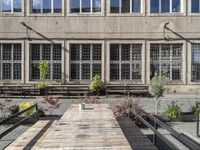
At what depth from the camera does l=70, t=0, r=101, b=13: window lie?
33.2 metres

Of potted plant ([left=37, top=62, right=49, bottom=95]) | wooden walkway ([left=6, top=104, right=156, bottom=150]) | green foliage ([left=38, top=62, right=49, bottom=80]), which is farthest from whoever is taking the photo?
green foliage ([left=38, top=62, right=49, bottom=80])

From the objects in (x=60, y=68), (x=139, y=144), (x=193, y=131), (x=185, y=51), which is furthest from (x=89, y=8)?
(x=139, y=144)

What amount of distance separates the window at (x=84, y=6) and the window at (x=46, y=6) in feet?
2.92

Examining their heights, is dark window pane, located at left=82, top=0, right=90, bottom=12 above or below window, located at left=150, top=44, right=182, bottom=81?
above

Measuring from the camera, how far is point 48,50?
33.0 m

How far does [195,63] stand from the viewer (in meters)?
33.0

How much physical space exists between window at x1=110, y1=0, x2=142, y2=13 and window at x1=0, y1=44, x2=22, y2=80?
6.96 m

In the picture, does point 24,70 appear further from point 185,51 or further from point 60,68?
point 185,51

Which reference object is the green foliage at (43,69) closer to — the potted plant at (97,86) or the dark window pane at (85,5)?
the potted plant at (97,86)

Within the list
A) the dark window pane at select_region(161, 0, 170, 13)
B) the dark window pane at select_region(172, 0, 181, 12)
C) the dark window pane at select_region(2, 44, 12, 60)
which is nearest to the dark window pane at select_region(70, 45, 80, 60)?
the dark window pane at select_region(2, 44, 12, 60)

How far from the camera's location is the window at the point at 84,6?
33.2 m

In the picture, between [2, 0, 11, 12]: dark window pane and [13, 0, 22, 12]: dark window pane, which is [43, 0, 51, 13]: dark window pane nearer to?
[13, 0, 22, 12]: dark window pane

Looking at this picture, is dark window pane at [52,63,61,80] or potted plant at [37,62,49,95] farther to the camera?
dark window pane at [52,63,61,80]

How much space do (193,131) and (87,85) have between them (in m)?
18.1
